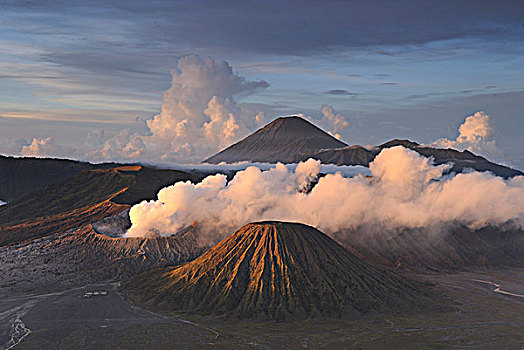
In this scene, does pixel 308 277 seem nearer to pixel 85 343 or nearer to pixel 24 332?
pixel 85 343

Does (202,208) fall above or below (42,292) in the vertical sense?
above

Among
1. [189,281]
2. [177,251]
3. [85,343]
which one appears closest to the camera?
[85,343]

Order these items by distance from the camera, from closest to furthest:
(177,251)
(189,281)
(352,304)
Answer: (352,304) < (189,281) < (177,251)

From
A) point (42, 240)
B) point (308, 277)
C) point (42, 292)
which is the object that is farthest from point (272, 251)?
point (42, 240)

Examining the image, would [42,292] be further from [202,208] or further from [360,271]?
[360,271]

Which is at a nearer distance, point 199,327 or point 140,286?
point 199,327

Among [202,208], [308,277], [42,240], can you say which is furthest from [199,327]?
[42,240]
